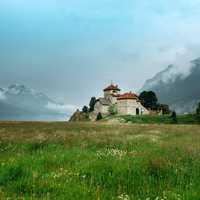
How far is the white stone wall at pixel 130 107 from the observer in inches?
7362

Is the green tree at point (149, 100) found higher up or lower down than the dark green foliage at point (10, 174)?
higher up

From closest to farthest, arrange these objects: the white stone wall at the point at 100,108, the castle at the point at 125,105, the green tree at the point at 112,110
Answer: the castle at the point at 125,105 < the white stone wall at the point at 100,108 < the green tree at the point at 112,110

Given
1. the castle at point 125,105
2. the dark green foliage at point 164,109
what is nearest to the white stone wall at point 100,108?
the castle at point 125,105

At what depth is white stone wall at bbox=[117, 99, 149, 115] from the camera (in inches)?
7362

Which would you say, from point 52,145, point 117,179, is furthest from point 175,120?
point 117,179

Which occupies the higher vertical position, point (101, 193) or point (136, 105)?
point (136, 105)

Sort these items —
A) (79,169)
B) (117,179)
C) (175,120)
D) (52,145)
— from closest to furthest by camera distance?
(117,179)
(79,169)
(52,145)
(175,120)

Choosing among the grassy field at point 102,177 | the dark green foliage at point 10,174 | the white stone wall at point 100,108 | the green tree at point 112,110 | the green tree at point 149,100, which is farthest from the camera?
the green tree at point 149,100

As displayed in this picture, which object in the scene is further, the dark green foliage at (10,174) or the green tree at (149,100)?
the green tree at (149,100)

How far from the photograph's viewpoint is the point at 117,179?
10.8m

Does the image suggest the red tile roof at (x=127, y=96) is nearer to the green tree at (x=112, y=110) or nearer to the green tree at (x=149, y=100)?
the green tree at (x=112, y=110)

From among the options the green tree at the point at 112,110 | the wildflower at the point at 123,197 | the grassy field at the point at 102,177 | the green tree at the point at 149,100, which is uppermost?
the green tree at the point at 149,100

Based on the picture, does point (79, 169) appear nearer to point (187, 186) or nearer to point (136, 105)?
point (187, 186)

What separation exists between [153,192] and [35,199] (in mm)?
2761
